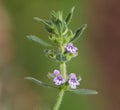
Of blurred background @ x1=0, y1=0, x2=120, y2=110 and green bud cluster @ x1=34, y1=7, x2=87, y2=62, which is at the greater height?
blurred background @ x1=0, y1=0, x2=120, y2=110

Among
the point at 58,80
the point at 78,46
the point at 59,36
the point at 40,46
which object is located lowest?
the point at 58,80

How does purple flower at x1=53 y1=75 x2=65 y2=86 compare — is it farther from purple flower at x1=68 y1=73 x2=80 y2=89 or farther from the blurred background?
the blurred background

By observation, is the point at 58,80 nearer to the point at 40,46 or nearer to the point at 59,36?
the point at 59,36

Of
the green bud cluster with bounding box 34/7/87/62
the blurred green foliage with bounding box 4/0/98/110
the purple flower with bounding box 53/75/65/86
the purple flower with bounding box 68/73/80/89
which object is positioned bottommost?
the purple flower with bounding box 53/75/65/86

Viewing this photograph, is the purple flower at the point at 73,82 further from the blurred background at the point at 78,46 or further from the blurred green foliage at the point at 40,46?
the blurred green foliage at the point at 40,46

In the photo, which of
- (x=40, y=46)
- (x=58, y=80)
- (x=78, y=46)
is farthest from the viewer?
(x=78, y=46)

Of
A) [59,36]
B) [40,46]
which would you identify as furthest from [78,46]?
[59,36]

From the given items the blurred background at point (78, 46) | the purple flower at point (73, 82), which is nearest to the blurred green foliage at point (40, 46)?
the blurred background at point (78, 46)

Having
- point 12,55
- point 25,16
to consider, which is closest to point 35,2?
point 25,16

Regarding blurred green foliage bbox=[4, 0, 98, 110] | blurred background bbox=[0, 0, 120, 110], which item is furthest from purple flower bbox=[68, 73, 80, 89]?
blurred green foliage bbox=[4, 0, 98, 110]

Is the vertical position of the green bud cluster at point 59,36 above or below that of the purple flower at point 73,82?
above
